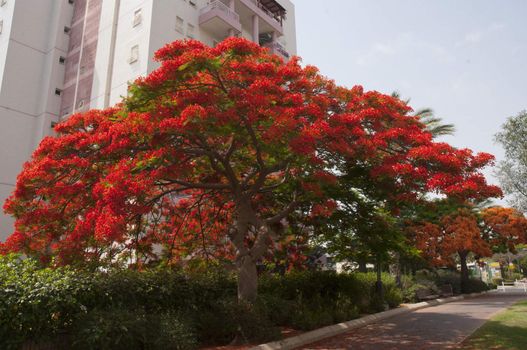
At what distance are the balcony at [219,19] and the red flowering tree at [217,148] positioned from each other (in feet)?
46.9

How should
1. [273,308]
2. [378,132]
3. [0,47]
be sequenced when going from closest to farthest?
1. [378,132]
2. [273,308]
3. [0,47]

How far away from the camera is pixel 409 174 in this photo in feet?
31.2

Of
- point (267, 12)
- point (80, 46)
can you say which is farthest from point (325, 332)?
point (80, 46)

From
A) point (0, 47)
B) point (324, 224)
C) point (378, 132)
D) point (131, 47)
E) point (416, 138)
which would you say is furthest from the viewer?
point (0, 47)

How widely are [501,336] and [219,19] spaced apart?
70.1ft

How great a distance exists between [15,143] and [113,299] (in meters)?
20.2

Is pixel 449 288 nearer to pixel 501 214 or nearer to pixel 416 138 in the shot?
pixel 501 214

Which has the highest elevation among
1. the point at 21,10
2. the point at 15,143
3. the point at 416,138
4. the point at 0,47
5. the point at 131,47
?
the point at 21,10

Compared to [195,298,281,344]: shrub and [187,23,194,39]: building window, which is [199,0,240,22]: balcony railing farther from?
[195,298,281,344]: shrub

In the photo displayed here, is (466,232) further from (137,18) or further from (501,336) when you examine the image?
(137,18)

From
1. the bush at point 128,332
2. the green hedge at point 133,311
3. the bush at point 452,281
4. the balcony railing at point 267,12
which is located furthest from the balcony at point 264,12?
the bush at point 128,332

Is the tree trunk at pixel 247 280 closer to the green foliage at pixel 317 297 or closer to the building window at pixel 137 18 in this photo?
the green foliage at pixel 317 297

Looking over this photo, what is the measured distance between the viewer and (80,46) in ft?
89.7

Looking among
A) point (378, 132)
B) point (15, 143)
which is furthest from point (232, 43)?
point (15, 143)
